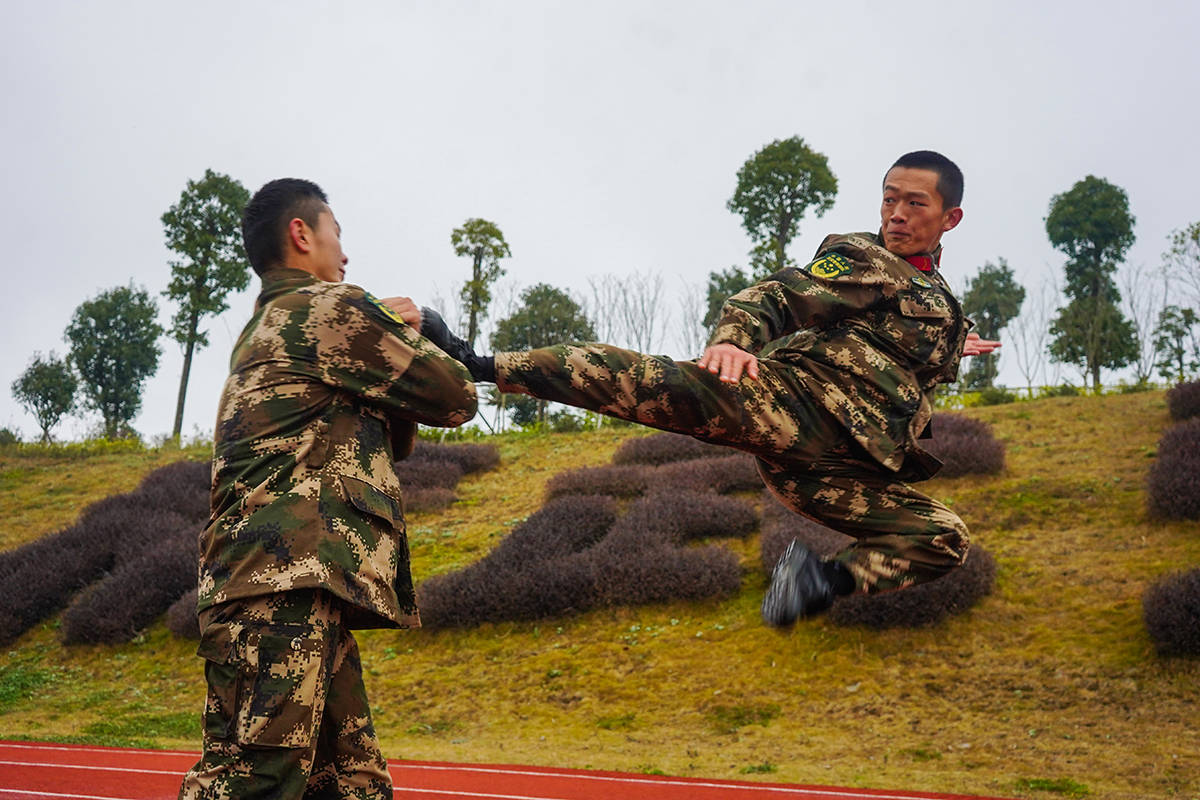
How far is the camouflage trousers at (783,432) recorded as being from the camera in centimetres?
363

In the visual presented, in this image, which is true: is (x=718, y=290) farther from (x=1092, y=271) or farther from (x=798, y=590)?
(x=798, y=590)

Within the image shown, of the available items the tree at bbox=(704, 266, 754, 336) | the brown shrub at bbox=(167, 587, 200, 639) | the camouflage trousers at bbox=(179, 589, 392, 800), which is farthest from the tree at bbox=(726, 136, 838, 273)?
the camouflage trousers at bbox=(179, 589, 392, 800)

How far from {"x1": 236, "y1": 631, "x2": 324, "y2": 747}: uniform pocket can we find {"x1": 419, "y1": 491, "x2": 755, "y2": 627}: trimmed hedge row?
8.41m

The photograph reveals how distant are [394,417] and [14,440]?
24.4m

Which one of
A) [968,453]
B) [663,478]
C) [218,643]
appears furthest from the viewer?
[663,478]

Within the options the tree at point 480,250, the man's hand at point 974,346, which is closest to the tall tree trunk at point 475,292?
the tree at point 480,250

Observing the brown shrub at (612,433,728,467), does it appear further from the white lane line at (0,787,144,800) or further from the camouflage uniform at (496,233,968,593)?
the camouflage uniform at (496,233,968,593)

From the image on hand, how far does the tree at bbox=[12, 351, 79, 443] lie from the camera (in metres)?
32.0

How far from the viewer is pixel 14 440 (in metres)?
23.8

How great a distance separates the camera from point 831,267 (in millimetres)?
4004

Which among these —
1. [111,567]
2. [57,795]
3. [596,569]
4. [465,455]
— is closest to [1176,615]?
[596,569]

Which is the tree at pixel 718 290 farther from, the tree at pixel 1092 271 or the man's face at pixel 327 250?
the man's face at pixel 327 250

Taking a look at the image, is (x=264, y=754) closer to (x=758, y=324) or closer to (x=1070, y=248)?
(x=758, y=324)

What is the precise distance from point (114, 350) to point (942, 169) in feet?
108
